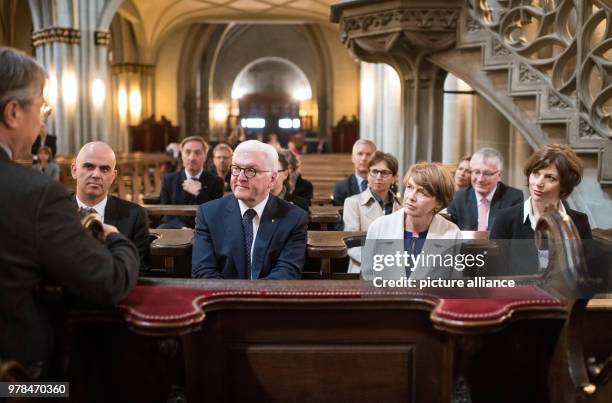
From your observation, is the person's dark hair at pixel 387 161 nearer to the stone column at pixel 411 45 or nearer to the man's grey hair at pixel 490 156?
the man's grey hair at pixel 490 156

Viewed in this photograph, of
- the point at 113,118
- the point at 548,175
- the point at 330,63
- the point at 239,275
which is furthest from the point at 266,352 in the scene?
the point at 330,63

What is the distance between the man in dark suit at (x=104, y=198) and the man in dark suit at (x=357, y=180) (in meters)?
2.78

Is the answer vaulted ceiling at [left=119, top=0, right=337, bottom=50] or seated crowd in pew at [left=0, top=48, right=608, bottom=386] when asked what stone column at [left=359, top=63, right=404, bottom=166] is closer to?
seated crowd in pew at [left=0, top=48, right=608, bottom=386]

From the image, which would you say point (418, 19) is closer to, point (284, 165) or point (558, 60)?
point (558, 60)

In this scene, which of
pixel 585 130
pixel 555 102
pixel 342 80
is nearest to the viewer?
pixel 585 130

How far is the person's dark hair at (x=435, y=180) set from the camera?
3170 millimetres

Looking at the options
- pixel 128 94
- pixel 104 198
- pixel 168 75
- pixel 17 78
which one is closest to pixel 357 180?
pixel 104 198

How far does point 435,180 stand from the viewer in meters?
3.18

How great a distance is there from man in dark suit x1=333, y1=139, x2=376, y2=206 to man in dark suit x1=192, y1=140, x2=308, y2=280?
297cm

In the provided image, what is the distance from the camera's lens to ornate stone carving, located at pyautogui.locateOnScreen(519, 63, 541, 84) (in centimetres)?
562

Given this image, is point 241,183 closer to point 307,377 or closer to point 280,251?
point 280,251

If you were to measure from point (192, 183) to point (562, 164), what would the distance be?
349cm

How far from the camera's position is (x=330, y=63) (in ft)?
90.5

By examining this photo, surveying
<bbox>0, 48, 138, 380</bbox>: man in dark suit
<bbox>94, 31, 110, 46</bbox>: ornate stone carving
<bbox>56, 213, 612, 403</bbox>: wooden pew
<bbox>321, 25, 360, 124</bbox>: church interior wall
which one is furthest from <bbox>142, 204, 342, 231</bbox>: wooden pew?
<bbox>321, 25, 360, 124</bbox>: church interior wall
